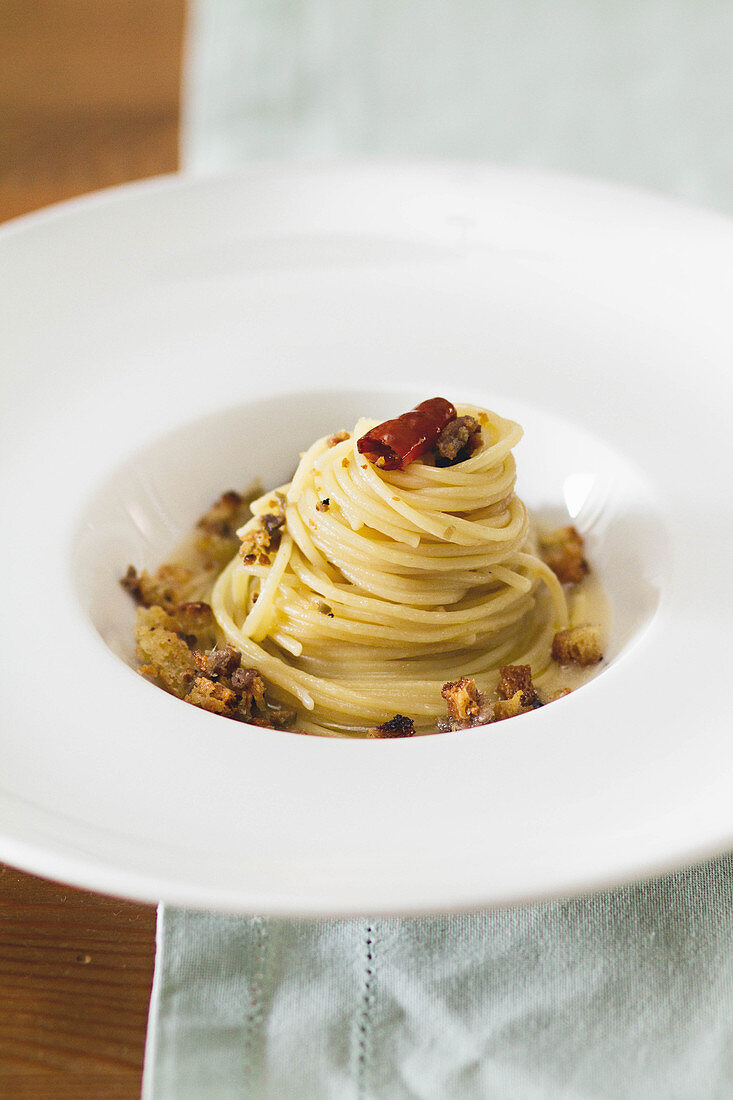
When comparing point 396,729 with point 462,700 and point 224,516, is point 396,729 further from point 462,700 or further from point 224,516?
point 224,516

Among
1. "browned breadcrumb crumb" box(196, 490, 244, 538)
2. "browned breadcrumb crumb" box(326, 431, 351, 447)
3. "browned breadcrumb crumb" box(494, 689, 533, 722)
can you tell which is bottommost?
"browned breadcrumb crumb" box(494, 689, 533, 722)

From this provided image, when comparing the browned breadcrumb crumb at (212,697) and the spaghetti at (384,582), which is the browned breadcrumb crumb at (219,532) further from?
the browned breadcrumb crumb at (212,697)

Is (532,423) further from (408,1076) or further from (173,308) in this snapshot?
(408,1076)

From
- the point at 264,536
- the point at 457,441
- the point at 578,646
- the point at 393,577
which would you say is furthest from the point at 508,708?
the point at 264,536

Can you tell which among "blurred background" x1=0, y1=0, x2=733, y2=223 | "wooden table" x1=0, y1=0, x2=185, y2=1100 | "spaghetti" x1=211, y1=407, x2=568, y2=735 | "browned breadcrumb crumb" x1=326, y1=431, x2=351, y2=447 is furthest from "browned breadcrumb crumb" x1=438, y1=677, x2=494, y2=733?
"blurred background" x1=0, y1=0, x2=733, y2=223

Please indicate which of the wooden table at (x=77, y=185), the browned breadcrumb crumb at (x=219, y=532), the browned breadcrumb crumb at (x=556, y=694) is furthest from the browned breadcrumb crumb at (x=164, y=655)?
the browned breadcrumb crumb at (x=556, y=694)

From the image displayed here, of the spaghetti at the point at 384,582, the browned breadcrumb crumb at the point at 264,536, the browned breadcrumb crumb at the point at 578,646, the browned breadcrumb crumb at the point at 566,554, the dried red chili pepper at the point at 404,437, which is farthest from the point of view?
the browned breadcrumb crumb at the point at 566,554

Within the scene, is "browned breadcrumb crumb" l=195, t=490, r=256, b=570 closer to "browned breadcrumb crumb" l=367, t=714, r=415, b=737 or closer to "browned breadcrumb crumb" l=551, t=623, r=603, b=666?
"browned breadcrumb crumb" l=367, t=714, r=415, b=737
